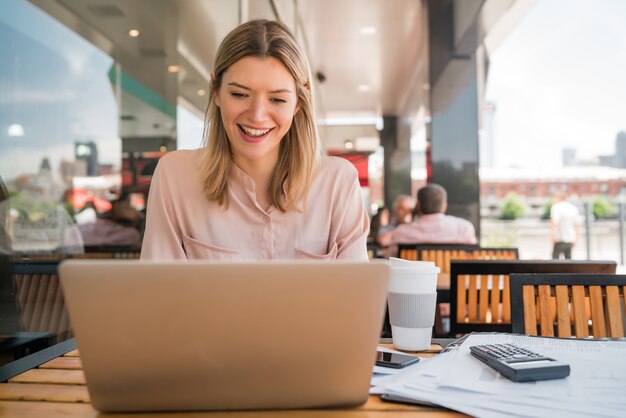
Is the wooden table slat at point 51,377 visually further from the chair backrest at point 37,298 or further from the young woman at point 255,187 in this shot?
the chair backrest at point 37,298

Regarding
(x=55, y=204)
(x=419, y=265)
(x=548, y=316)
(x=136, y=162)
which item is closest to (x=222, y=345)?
(x=419, y=265)

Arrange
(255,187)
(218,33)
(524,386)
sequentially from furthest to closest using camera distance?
(218,33), (255,187), (524,386)

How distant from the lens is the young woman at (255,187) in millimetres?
1244

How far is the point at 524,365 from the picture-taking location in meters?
0.77

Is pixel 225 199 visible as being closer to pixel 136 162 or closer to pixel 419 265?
pixel 419 265

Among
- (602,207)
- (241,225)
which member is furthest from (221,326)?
(602,207)

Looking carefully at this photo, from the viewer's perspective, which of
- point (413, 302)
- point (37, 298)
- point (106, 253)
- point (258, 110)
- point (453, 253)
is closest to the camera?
point (413, 302)

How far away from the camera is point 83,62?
3.41 metres

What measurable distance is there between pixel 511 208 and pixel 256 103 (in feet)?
30.3

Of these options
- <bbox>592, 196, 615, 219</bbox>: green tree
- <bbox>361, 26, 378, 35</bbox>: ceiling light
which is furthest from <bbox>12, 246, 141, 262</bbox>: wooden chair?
<bbox>592, 196, 615, 219</bbox>: green tree

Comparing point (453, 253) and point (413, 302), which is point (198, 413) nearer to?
point (413, 302)

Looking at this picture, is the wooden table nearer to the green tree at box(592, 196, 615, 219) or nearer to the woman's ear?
the woman's ear

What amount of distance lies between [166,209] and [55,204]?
75.6 inches

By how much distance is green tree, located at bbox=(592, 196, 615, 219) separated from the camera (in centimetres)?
966
